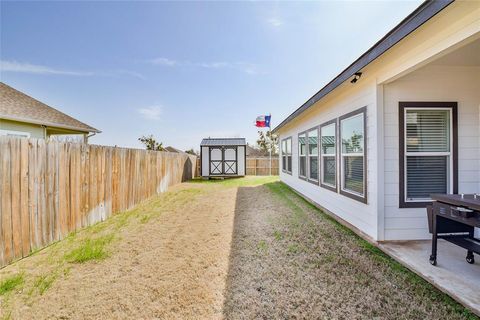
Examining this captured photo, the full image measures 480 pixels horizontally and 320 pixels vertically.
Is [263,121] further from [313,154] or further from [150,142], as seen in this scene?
[150,142]

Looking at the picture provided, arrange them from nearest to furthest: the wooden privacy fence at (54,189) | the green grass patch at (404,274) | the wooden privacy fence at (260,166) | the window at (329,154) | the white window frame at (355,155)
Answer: the green grass patch at (404,274) → the wooden privacy fence at (54,189) → the white window frame at (355,155) → the window at (329,154) → the wooden privacy fence at (260,166)

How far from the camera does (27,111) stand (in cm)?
798

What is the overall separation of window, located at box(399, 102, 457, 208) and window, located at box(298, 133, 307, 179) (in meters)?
4.01

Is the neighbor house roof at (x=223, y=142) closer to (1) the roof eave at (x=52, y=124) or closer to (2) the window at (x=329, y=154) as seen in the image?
(1) the roof eave at (x=52, y=124)

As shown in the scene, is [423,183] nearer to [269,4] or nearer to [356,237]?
[356,237]

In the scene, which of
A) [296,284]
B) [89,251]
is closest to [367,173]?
[296,284]

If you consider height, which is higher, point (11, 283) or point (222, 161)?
point (222, 161)

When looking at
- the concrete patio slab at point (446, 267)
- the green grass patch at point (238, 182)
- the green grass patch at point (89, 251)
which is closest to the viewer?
the concrete patio slab at point (446, 267)

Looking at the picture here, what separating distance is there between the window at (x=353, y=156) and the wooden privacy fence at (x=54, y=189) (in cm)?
509

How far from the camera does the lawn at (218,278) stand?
6.81ft

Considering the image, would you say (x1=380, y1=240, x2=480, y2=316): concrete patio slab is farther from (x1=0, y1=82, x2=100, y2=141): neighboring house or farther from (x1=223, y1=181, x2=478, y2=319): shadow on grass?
(x1=0, y1=82, x2=100, y2=141): neighboring house

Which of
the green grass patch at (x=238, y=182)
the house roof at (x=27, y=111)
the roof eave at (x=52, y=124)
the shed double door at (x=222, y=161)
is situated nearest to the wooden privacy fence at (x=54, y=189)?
the roof eave at (x=52, y=124)

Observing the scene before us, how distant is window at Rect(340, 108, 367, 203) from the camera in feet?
13.1

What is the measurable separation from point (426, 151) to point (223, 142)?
1394 cm
